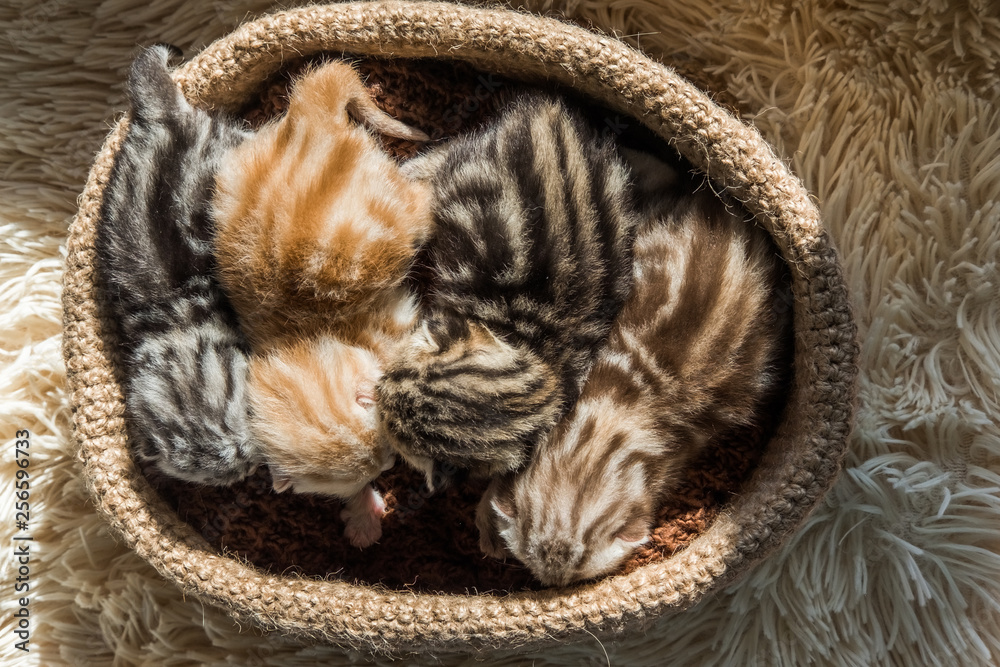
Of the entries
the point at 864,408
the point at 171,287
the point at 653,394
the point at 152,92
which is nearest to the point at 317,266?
the point at 171,287

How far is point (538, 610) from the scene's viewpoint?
1355mm

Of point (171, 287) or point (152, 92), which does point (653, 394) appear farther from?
point (152, 92)

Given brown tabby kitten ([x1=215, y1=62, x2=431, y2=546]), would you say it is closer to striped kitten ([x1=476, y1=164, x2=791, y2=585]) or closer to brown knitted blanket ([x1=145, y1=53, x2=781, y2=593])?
brown knitted blanket ([x1=145, y1=53, x2=781, y2=593])

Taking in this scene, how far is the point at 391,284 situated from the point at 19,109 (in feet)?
3.35

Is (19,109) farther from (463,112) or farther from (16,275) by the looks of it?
(463,112)

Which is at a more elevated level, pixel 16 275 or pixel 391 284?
pixel 391 284

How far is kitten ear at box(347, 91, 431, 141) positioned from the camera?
1.47m

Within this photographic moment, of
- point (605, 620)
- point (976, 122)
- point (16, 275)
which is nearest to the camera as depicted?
point (605, 620)

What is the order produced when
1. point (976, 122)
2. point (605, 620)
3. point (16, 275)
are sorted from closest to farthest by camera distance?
point (605, 620)
point (976, 122)
point (16, 275)

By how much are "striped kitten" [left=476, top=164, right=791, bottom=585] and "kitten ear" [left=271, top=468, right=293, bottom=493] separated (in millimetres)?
369

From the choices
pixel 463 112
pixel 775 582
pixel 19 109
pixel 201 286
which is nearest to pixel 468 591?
pixel 775 582

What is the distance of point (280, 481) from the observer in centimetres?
137

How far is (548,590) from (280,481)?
0.55 metres

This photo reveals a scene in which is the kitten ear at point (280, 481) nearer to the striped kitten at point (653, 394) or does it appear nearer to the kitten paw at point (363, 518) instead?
the kitten paw at point (363, 518)
